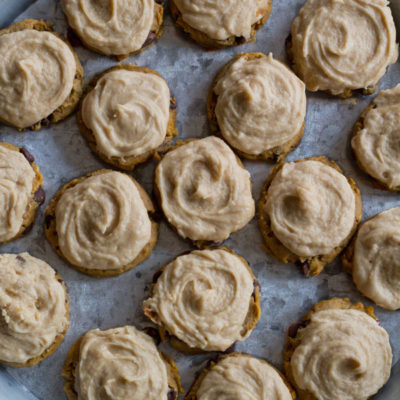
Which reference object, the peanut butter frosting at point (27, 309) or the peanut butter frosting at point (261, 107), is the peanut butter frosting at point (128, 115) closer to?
the peanut butter frosting at point (261, 107)

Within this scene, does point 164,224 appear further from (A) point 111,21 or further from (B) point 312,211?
(A) point 111,21

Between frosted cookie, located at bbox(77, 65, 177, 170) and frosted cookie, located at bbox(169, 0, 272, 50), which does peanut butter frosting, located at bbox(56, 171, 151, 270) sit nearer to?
frosted cookie, located at bbox(77, 65, 177, 170)

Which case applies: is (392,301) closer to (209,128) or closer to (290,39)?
(209,128)

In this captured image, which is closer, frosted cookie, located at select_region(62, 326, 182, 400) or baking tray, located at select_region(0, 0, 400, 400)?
frosted cookie, located at select_region(62, 326, 182, 400)

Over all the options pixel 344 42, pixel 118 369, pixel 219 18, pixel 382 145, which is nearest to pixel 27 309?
pixel 118 369

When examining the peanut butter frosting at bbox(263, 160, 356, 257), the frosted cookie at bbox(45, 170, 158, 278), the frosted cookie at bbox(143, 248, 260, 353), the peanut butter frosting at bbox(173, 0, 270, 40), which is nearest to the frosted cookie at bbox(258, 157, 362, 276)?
the peanut butter frosting at bbox(263, 160, 356, 257)

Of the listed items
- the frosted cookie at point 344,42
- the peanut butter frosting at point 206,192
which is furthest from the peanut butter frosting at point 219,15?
the peanut butter frosting at point 206,192
